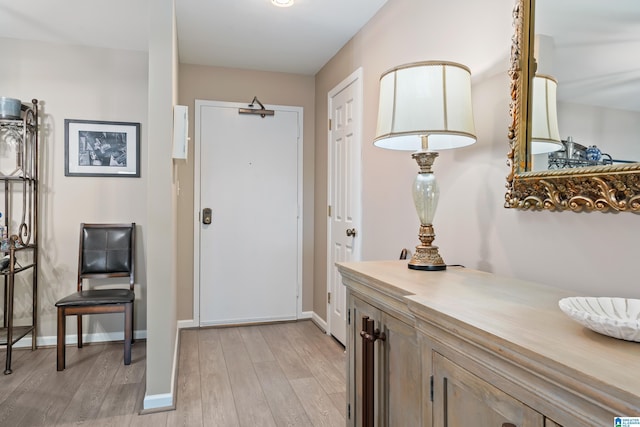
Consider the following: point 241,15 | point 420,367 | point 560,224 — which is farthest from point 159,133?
point 560,224

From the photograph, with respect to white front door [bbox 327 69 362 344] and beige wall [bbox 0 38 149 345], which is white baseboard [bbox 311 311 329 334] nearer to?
white front door [bbox 327 69 362 344]

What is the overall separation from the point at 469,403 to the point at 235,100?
11.3 feet

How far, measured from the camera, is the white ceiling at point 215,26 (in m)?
2.57

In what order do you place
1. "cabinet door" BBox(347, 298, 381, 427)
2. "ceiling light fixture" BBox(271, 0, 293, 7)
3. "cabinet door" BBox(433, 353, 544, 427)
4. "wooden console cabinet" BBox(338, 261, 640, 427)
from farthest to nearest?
"ceiling light fixture" BBox(271, 0, 293, 7)
"cabinet door" BBox(347, 298, 381, 427)
"cabinet door" BBox(433, 353, 544, 427)
"wooden console cabinet" BBox(338, 261, 640, 427)

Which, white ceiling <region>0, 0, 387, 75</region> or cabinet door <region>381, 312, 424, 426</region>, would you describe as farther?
white ceiling <region>0, 0, 387, 75</region>

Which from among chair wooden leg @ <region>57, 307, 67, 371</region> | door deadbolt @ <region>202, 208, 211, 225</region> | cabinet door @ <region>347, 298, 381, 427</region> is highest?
door deadbolt @ <region>202, 208, 211, 225</region>

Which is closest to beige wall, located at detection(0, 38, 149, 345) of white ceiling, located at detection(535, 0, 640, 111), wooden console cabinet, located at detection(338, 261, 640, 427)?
wooden console cabinet, located at detection(338, 261, 640, 427)

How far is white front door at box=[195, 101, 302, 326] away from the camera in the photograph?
12.0 feet

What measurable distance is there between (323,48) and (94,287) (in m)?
2.75

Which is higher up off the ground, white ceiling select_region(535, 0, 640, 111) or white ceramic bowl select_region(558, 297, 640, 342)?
white ceiling select_region(535, 0, 640, 111)

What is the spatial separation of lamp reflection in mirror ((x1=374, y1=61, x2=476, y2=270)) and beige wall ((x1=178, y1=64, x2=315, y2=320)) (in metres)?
2.49

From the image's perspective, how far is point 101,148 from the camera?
329 cm

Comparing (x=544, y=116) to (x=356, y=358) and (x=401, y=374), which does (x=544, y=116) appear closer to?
(x=401, y=374)

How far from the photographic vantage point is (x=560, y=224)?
125cm
